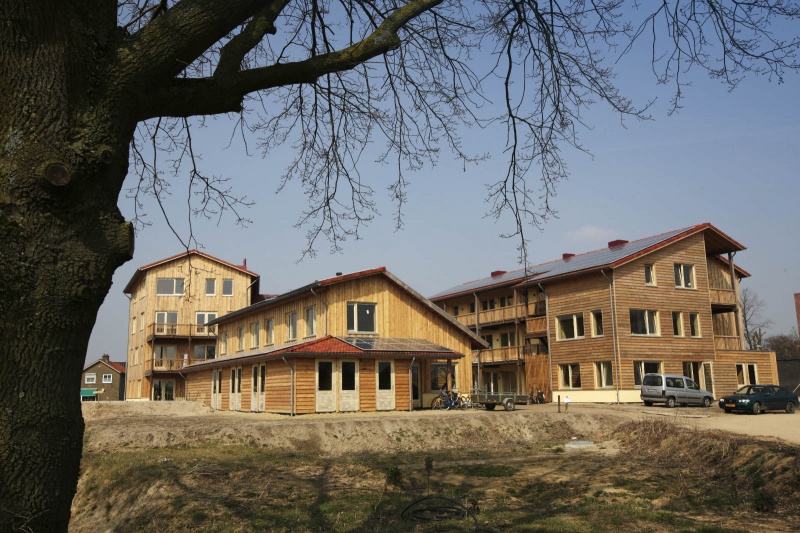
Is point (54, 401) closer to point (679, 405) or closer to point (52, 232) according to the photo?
point (52, 232)

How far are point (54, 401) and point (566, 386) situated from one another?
124 feet

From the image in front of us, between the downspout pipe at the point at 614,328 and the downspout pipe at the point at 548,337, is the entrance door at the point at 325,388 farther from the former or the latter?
the downspout pipe at the point at 548,337

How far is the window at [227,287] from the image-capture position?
177 ft

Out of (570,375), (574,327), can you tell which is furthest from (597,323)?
(570,375)

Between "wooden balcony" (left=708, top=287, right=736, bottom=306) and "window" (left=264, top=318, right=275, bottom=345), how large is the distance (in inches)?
999

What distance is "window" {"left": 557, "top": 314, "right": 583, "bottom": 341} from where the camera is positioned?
129 feet

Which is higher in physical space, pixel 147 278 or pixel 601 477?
pixel 147 278

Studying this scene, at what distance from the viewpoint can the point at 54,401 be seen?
3797mm

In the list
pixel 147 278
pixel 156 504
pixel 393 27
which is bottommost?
pixel 156 504

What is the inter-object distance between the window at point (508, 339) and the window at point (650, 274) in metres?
10.7

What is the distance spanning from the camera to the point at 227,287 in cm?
5412

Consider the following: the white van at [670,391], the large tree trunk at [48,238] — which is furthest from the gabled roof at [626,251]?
the large tree trunk at [48,238]

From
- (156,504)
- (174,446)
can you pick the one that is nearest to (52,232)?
(156,504)

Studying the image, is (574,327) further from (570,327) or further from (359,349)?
(359,349)
